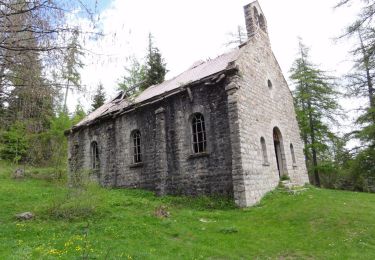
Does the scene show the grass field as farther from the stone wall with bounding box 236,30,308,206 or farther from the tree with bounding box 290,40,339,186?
the tree with bounding box 290,40,339,186

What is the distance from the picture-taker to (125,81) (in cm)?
3512

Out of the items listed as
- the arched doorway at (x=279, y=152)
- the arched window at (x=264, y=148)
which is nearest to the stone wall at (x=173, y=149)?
the arched window at (x=264, y=148)

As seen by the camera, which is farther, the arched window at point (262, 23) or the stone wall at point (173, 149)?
the arched window at point (262, 23)

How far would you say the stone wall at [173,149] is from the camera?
516 inches

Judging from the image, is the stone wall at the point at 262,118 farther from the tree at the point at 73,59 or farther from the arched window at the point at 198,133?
the tree at the point at 73,59

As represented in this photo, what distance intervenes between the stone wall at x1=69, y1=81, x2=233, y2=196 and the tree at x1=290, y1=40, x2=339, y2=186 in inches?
499

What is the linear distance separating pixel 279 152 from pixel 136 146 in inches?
296

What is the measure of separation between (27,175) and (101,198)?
14364 millimetres

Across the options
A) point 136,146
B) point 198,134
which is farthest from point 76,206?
point 136,146

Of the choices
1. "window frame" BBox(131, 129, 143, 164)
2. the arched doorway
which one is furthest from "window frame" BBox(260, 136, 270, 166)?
"window frame" BBox(131, 129, 143, 164)

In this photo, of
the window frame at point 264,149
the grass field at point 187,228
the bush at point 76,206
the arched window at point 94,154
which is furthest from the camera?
the arched window at point 94,154

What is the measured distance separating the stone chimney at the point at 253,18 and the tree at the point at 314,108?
8836 millimetres

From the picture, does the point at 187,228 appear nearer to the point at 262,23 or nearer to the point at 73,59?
the point at 73,59

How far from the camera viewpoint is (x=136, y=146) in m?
17.2
